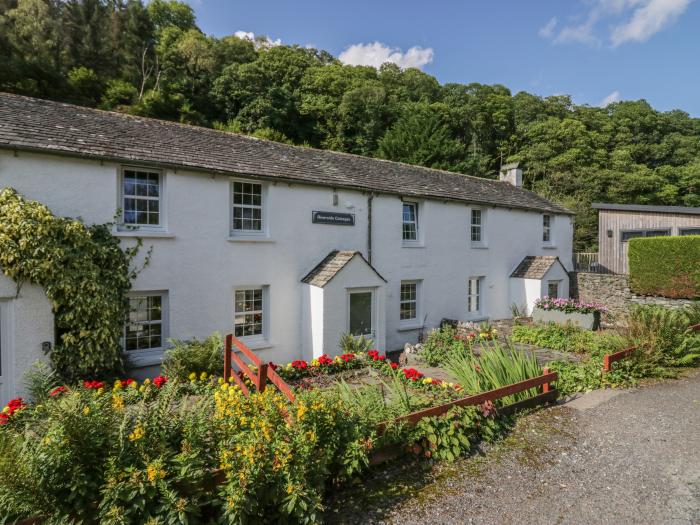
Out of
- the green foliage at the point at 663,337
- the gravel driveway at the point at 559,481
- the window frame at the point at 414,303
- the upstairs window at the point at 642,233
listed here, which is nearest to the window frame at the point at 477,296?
the window frame at the point at 414,303

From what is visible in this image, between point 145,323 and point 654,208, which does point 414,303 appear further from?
point 654,208

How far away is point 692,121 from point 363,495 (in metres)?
67.9

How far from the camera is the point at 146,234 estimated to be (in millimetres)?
9102

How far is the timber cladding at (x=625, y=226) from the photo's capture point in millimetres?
20125

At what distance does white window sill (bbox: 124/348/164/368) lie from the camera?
29.3 ft

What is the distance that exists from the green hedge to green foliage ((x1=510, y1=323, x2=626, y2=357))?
21.4 feet

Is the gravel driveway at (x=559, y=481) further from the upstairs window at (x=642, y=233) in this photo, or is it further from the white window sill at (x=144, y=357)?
the upstairs window at (x=642, y=233)

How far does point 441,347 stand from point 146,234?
826 centimetres

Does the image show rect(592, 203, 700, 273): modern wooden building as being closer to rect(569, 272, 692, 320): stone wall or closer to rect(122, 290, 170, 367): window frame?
rect(569, 272, 692, 320): stone wall

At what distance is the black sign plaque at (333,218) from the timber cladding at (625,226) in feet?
54.8

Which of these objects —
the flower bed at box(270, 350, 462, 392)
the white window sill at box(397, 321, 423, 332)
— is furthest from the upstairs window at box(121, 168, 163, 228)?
the white window sill at box(397, 321, 423, 332)

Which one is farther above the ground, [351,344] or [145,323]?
[145,323]

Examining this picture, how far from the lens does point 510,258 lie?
17.7 m

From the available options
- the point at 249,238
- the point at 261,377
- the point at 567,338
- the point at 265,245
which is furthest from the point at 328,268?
the point at 567,338
